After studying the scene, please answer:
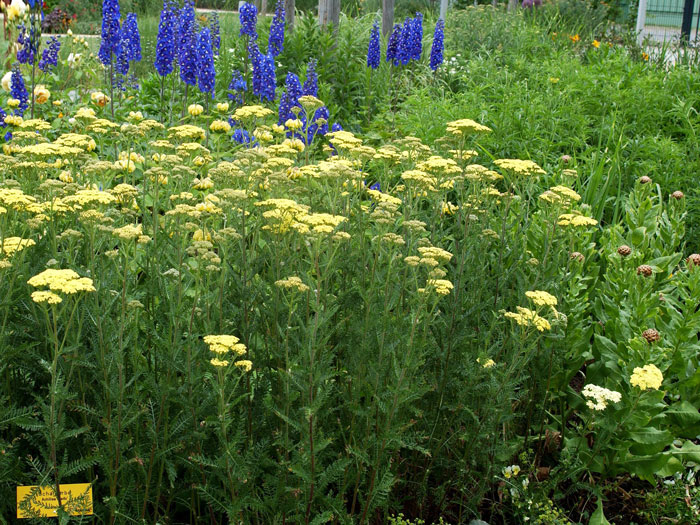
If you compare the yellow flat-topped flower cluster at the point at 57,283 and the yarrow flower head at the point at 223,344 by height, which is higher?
the yellow flat-topped flower cluster at the point at 57,283

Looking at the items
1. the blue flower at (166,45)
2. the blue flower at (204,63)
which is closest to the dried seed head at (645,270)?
the blue flower at (204,63)

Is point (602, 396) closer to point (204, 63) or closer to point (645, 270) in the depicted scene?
point (645, 270)

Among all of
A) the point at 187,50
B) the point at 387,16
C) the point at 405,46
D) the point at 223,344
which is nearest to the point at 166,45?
the point at 187,50

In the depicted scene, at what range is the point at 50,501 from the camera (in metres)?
2.01

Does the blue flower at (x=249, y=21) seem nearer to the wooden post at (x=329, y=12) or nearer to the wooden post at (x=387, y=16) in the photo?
the wooden post at (x=329, y=12)

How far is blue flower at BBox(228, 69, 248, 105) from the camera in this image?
562 cm

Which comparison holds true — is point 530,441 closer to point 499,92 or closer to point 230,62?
point 499,92

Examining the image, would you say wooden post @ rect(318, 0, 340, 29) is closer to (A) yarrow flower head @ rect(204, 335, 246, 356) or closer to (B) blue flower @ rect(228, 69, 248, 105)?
(B) blue flower @ rect(228, 69, 248, 105)

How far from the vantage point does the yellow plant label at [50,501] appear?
6.45ft

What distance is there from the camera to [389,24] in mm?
8758

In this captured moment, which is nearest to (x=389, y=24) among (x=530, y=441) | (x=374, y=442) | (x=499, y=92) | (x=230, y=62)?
(x=230, y=62)

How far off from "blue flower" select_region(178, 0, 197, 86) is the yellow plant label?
11.5ft

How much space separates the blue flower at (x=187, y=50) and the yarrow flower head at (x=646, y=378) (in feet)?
12.1

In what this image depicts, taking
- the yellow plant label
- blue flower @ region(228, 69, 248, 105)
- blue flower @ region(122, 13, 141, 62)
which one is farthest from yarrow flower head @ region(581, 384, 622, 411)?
blue flower @ region(122, 13, 141, 62)
